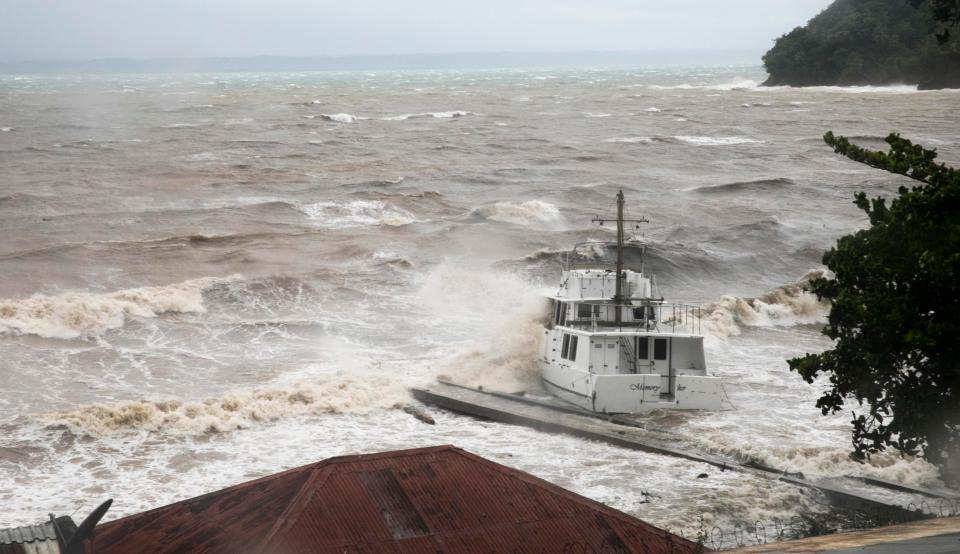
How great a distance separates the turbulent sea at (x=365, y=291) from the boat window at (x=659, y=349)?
1.48m

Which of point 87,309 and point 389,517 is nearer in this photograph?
point 389,517

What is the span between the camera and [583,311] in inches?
1002

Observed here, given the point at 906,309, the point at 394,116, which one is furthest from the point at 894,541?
the point at 394,116

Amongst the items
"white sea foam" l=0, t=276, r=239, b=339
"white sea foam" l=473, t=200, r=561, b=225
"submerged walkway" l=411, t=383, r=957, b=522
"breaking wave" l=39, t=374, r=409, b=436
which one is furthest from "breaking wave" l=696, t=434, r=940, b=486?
"white sea foam" l=473, t=200, r=561, b=225

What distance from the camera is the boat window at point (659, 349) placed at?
2366 cm

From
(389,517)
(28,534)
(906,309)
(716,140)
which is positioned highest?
(906,309)

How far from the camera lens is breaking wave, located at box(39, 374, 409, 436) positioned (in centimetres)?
2269

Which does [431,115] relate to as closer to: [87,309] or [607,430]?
[87,309]

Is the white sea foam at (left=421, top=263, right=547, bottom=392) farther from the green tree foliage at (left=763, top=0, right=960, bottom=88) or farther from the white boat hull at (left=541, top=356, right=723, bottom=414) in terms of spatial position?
the green tree foliage at (left=763, top=0, right=960, bottom=88)

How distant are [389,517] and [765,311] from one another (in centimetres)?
2454

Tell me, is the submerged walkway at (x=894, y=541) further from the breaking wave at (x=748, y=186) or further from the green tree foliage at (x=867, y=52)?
A: the green tree foliage at (x=867, y=52)

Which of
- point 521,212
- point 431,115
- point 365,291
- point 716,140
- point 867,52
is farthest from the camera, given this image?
point 867,52

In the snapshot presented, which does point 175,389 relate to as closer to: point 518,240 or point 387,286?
point 387,286

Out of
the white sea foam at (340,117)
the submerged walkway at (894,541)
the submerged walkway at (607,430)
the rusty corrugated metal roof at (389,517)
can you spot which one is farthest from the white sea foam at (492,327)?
the white sea foam at (340,117)
